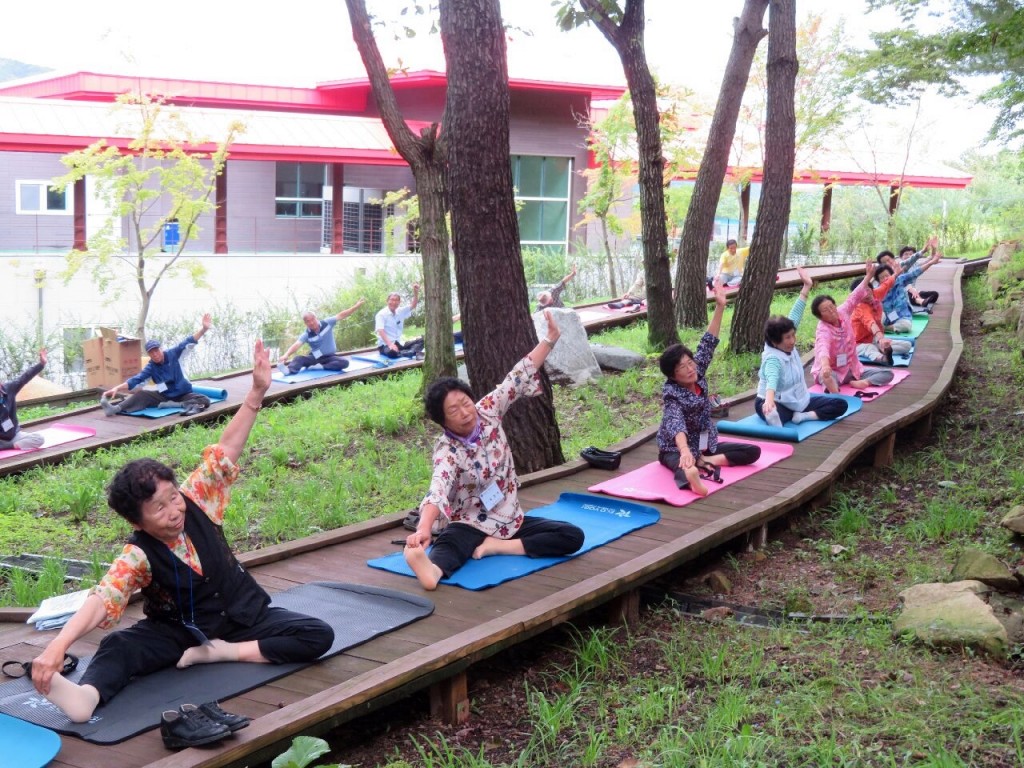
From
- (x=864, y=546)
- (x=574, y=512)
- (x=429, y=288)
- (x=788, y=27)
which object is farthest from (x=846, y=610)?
(x=788, y=27)

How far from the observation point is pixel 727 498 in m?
6.62

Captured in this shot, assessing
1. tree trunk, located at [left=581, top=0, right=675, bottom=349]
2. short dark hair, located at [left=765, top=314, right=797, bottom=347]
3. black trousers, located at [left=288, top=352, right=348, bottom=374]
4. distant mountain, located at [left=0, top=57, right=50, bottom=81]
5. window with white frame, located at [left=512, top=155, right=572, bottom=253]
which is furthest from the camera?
distant mountain, located at [left=0, top=57, right=50, bottom=81]

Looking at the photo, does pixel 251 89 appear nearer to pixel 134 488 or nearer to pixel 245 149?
pixel 245 149

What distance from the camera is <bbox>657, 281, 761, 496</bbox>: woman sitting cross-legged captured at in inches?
263

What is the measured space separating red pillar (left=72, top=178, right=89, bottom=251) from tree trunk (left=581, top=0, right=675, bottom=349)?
1153 centimetres

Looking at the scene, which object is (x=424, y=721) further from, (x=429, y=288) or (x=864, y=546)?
(x=429, y=288)

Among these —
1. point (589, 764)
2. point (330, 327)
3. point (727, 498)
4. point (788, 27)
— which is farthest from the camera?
point (330, 327)

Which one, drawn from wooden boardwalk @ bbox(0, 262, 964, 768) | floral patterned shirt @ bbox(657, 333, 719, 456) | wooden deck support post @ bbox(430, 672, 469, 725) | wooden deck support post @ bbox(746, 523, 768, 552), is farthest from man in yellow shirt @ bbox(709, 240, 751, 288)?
wooden deck support post @ bbox(430, 672, 469, 725)

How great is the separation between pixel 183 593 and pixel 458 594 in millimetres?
1369

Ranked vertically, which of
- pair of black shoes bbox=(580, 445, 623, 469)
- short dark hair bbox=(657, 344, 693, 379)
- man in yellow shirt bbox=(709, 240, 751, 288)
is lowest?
pair of black shoes bbox=(580, 445, 623, 469)

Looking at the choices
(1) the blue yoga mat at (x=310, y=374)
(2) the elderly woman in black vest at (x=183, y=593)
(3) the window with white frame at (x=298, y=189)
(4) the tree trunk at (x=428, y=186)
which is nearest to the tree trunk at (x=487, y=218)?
(4) the tree trunk at (x=428, y=186)

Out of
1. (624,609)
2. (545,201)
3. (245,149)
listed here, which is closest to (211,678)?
(624,609)

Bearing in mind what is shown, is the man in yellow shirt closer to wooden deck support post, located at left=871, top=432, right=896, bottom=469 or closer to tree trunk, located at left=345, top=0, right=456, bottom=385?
tree trunk, located at left=345, top=0, right=456, bottom=385

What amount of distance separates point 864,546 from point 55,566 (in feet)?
16.0
